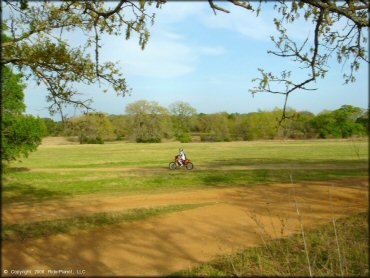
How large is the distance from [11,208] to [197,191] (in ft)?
21.8

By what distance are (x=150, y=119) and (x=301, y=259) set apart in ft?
37.4

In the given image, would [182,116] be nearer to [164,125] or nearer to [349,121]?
[164,125]

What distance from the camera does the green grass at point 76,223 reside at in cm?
866

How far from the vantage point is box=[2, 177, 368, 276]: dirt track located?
695 centimetres

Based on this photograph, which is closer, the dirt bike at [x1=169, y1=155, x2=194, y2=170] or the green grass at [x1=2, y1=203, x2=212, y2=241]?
the green grass at [x1=2, y1=203, x2=212, y2=241]

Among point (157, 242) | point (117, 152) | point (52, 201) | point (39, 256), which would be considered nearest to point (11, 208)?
point (52, 201)

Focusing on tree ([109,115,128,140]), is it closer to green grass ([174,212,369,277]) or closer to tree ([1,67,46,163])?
tree ([1,67,46,163])

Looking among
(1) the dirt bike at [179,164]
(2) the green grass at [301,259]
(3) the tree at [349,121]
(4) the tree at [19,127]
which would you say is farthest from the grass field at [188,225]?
(1) the dirt bike at [179,164]

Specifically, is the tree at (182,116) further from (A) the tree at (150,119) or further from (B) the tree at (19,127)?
(B) the tree at (19,127)

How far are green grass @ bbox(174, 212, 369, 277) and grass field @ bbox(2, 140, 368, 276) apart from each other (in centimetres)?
2

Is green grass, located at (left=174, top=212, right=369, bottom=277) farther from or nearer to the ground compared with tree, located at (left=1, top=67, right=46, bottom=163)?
nearer to the ground

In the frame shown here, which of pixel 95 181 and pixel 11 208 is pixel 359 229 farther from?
pixel 95 181

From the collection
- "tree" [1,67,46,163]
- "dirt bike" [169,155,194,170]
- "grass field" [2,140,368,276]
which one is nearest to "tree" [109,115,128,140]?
"grass field" [2,140,368,276]

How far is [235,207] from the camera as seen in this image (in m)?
11.4
